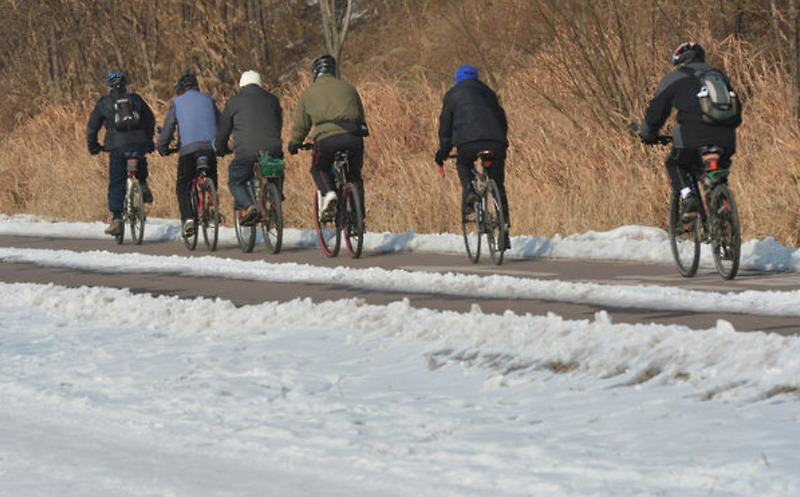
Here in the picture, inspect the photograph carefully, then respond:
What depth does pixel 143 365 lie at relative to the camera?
8.72 metres

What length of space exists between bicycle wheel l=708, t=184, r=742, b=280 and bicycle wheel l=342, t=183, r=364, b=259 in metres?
4.70

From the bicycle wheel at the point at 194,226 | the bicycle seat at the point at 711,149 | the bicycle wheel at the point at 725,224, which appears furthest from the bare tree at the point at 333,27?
the bicycle wheel at the point at 725,224

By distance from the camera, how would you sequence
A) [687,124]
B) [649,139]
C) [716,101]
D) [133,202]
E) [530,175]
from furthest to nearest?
[530,175]
[133,202]
[649,139]
[687,124]
[716,101]

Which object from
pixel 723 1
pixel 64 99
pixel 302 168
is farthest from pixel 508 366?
pixel 64 99

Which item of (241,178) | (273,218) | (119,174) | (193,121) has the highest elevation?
(193,121)

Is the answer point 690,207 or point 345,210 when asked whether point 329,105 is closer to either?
point 345,210

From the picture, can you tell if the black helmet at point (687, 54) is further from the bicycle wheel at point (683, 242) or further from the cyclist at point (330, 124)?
the cyclist at point (330, 124)

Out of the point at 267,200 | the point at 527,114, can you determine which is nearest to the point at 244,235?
the point at 267,200

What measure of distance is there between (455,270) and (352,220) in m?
1.99

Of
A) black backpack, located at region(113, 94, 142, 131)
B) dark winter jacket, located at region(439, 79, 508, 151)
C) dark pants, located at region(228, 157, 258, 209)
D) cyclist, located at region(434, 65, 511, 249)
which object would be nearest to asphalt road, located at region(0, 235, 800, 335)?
dark pants, located at region(228, 157, 258, 209)

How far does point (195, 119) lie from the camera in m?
17.8

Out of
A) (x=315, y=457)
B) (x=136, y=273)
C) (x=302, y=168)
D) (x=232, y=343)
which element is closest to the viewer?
(x=315, y=457)

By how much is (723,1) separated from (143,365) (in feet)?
46.9

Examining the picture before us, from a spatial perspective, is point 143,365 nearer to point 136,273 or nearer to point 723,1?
point 136,273
